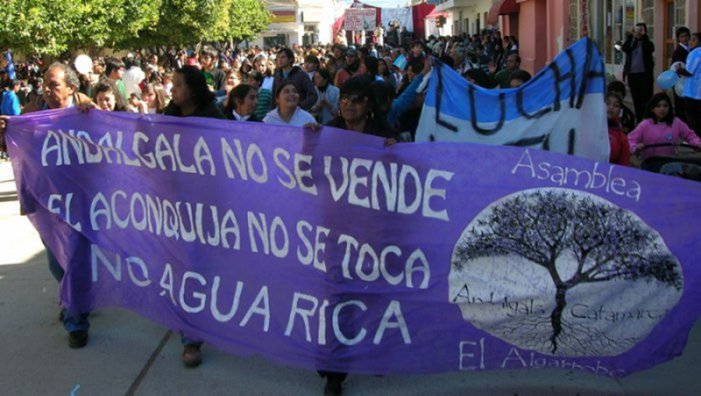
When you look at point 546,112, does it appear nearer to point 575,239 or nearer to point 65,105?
point 575,239

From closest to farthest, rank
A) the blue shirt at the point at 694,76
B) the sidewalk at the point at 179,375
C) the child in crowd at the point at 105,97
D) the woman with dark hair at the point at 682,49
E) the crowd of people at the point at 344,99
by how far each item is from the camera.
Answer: the sidewalk at the point at 179,375, the crowd of people at the point at 344,99, the child in crowd at the point at 105,97, the blue shirt at the point at 694,76, the woman with dark hair at the point at 682,49

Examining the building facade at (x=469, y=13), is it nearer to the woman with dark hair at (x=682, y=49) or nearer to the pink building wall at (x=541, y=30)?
the pink building wall at (x=541, y=30)

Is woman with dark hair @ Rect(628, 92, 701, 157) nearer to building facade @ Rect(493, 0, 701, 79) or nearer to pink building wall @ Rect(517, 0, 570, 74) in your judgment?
building facade @ Rect(493, 0, 701, 79)

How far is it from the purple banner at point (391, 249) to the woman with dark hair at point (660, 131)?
2303 millimetres

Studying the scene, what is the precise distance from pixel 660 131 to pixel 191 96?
3.40 m

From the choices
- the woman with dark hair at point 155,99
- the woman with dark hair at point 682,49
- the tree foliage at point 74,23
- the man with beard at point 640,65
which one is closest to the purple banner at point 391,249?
the woman with dark hair at point 155,99

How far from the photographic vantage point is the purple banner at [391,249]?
3.93 meters

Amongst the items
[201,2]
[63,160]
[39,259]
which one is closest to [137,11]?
[201,2]

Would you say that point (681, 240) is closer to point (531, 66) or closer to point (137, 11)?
point (137, 11)

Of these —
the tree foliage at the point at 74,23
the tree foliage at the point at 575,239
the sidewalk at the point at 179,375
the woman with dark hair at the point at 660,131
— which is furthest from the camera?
the tree foliage at the point at 74,23

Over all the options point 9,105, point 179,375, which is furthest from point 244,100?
point 9,105

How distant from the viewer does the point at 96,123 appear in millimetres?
5055

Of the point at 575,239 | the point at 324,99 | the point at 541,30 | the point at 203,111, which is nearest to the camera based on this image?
the point at 575,239

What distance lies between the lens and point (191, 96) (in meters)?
5.16
